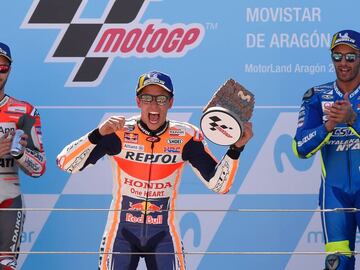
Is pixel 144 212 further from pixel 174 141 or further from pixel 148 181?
pixel 174 141

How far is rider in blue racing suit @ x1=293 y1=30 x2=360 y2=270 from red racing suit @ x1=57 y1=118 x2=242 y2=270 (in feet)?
1.63

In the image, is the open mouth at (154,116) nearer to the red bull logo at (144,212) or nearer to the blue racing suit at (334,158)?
the red bull logo at (144,212)

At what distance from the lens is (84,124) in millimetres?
5172

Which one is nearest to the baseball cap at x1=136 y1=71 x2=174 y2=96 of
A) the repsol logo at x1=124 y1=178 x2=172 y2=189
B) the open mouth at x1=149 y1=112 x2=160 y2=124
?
the open mouth at x1=149 y1=112 x2=160 y2=124

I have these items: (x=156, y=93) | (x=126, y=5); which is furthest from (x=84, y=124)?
(x=156, y=93)

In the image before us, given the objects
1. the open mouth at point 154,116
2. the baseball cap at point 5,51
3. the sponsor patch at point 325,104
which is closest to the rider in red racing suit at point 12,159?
the baseball cap at point 5,51

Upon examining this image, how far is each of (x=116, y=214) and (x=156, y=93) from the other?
21.5 inches

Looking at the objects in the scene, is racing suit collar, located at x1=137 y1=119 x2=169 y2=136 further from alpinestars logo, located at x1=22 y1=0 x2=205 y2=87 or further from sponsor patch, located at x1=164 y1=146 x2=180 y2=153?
alpinestars logo, located at x1=22 y1=0 x2=205 y2=87

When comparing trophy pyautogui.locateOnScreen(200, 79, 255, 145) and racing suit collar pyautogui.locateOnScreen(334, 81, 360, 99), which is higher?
racing suit collar pyautogui.locateOnScreen(334, 81, 360, 99)

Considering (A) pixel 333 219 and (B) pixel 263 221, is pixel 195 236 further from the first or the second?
(A) pixel 333 219

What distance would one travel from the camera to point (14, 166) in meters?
4.79

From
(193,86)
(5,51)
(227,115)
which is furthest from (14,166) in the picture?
(227,115)

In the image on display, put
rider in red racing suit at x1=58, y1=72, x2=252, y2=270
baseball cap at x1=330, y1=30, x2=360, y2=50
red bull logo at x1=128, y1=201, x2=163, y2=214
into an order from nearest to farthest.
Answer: rider in red racing suit at x1=58, y1=72, x2=252, y2=270 → red bull logo at x1=128, y1=201, x2=163, y2=214 → baseball cap at x1=330, y1=30, x2=360, y2=50

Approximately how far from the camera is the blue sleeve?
4.44 meters
